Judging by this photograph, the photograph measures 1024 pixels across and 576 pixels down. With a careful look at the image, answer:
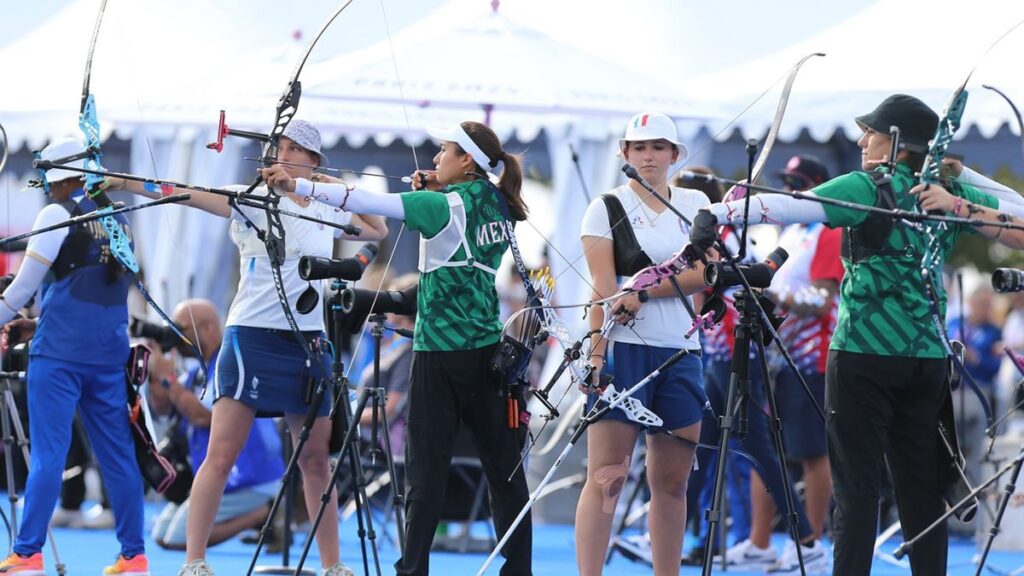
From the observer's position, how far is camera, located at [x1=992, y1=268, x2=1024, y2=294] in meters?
4.30

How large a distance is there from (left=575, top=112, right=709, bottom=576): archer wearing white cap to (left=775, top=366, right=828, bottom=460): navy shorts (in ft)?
6.45

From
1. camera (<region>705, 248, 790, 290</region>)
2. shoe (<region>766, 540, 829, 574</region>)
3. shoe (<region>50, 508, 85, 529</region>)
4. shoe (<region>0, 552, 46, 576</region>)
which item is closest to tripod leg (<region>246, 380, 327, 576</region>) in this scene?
shoe (<region>0, 552, 46, 576</region>)

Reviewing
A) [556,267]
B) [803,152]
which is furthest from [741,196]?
[803,152]

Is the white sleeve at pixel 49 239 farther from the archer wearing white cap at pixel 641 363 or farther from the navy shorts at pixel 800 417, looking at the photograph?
the navy shorts at pixel 800 417

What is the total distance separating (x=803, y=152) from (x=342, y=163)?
334 centimetres

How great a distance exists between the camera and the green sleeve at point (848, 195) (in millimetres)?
4148

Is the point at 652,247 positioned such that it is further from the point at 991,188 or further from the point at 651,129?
the point at 991,188

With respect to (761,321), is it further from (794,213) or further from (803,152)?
(803,152)

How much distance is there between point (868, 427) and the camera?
14.4ft

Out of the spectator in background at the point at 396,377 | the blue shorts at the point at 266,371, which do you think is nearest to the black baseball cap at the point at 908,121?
the blue shorts at the point at 266,371

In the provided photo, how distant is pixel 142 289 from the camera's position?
17.0 ft

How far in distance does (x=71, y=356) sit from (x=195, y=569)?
96 centimetres

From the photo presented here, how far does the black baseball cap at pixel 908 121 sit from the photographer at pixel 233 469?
3816 mm

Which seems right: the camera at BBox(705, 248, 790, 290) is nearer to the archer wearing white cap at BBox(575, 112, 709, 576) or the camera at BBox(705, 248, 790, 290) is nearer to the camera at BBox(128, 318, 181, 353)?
the archer wearing white cap at BBox(575, 112, 709, 576)
